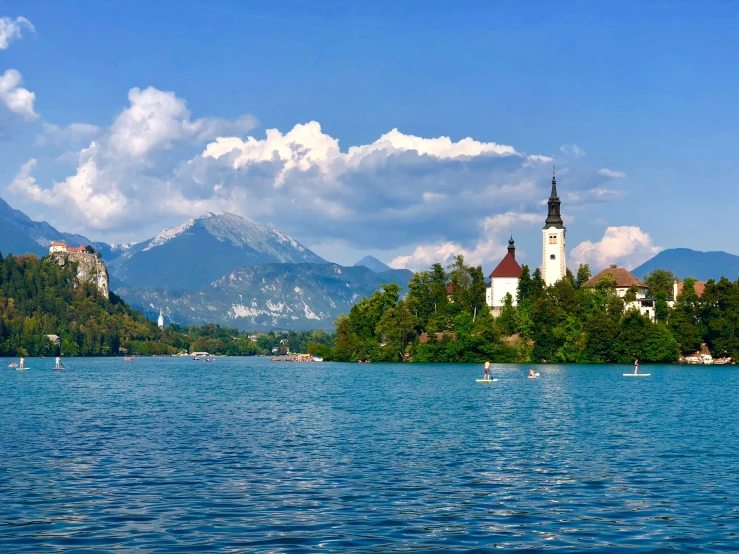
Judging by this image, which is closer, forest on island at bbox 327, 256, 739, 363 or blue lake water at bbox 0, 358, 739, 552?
blue lake water at bbox 0, 358, 739, 552

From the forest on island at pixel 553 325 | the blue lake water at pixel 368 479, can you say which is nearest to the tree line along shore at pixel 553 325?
the forest on island at pixel 553 325

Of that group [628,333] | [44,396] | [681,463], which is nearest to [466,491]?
[681,463]

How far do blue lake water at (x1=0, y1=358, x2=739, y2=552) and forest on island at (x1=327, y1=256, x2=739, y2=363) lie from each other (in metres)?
109

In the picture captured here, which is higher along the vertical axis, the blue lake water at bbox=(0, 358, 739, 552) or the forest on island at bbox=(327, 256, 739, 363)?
the forest on island at bbox=(327, 256, 739, 363)

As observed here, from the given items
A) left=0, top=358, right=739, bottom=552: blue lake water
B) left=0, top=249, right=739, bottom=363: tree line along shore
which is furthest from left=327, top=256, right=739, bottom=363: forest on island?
left=0, top=358, right=739, bottom=552: blue lake water

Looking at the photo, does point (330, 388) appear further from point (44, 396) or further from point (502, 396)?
point (44, 396)

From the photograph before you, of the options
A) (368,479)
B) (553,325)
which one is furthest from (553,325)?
(368,479)

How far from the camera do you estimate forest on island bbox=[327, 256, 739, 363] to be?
566 ft

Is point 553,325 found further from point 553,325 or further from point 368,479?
point 368,479

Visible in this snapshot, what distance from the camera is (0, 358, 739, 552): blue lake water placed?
24.9m

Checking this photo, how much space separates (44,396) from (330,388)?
1217 inches

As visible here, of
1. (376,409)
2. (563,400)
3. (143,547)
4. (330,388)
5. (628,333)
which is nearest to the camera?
(143,547)

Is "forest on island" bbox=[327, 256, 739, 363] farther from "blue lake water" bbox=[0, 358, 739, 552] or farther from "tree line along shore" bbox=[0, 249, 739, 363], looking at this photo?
"blue lake water" bbox=[0, 358, 739, 552]

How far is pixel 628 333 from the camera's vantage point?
172m
